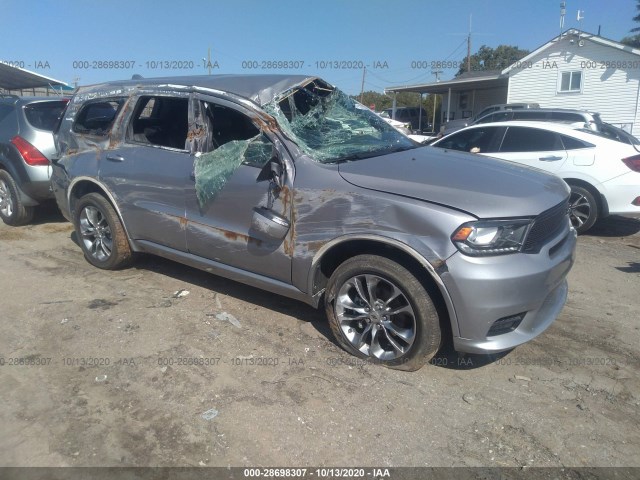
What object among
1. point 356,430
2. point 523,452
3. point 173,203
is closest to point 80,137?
point 173,203

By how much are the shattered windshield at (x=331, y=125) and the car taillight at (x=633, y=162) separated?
378 cm

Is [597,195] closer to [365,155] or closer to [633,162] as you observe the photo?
[633,162]

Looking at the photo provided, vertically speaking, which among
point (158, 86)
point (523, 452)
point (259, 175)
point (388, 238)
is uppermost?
point (158, 86)

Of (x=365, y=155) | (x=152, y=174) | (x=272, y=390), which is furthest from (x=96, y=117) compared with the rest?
(x=272, y=390)

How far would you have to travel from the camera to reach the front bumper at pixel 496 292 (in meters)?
2.96

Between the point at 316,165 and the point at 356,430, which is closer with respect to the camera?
the point at 356,430

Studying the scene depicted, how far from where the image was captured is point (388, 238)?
3.19m

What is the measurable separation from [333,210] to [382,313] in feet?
2.50

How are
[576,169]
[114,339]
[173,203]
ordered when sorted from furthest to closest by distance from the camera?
1. [576,169]
2. [173,203]
3. [114,339]

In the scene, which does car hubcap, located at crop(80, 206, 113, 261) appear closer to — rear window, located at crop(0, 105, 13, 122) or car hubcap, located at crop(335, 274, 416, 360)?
car hubcap, located at crop(335, 274, 416, 360)

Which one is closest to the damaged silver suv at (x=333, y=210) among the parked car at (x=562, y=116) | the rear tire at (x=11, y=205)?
the rear tire at (x=11, y=205)

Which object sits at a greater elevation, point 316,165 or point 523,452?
point 316,165

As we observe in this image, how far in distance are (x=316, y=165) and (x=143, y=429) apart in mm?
1995

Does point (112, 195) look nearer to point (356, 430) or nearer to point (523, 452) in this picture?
point (356, 430)
